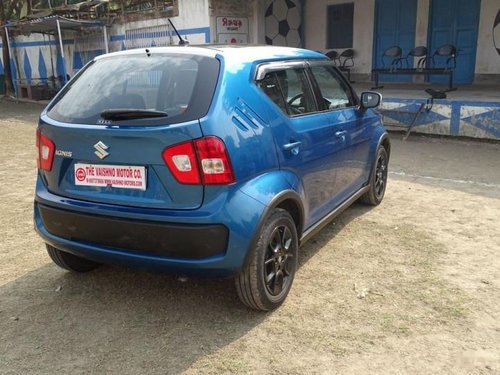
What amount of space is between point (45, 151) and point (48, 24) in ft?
49.7

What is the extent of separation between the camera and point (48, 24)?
53.3 ft

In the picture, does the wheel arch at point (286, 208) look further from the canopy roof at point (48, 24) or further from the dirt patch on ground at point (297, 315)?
the canopy roof at point (48, 24)

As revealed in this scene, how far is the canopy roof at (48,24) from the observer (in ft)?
50.6

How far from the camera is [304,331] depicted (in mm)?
2924

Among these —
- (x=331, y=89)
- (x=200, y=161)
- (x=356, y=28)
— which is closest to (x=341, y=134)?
(x=331, y=89)

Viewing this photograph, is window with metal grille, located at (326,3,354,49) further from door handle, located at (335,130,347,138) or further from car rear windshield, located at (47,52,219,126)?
car rear windshield, located at (47,52,219,126)

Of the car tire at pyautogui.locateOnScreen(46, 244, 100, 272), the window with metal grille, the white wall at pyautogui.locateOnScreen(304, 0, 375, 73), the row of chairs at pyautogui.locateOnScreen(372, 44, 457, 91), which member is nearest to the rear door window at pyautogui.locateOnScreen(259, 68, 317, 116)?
the car tire at pyautogui.locateOnScreen(46, 244, 100, 272)

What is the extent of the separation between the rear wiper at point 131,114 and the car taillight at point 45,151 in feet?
1.54

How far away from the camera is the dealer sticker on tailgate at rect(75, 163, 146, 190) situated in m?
2.73

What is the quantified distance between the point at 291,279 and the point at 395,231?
5.27 ft

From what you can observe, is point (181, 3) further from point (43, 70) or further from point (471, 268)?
point (471, 268)

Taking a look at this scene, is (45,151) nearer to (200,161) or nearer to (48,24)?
(200,161)

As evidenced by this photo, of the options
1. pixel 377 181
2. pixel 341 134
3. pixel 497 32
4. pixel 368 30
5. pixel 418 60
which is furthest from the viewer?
pixel 368 30

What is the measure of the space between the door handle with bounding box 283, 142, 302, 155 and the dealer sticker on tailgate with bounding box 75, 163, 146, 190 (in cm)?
92
